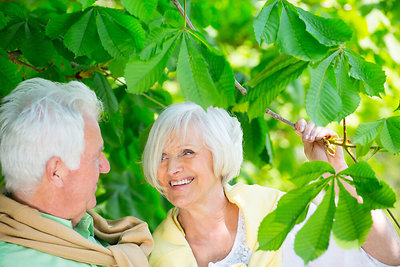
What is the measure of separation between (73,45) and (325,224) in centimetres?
107

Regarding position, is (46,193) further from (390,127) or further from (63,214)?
(390,127)

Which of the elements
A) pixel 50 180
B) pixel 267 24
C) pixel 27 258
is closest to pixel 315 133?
pixel 267 24

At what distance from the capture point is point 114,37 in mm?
1848

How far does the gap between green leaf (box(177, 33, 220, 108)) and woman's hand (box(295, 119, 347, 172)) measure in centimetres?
64

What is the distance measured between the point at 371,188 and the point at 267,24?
0.44 metres

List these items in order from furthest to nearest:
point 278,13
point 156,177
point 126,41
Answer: point 156,177 → point 126,41 → point 278,13

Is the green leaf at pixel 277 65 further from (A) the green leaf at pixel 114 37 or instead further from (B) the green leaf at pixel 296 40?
(A) the green leaf at pixel 114 37

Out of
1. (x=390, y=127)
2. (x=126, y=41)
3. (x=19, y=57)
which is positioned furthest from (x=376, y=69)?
(x=19, y=57)

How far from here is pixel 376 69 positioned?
1.37 metres

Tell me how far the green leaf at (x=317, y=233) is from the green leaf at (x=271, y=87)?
1.15 ft

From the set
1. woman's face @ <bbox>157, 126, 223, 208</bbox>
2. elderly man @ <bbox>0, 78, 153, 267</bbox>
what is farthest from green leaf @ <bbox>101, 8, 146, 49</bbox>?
woman's face @ <bbox>157, 126, 223, 208</bbox>

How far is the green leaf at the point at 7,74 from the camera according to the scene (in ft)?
6.49

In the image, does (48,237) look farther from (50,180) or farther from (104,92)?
(104,92)

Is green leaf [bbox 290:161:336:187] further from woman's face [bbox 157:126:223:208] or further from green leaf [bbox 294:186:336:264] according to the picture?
woman's face [bbox 157:126:223:208]
